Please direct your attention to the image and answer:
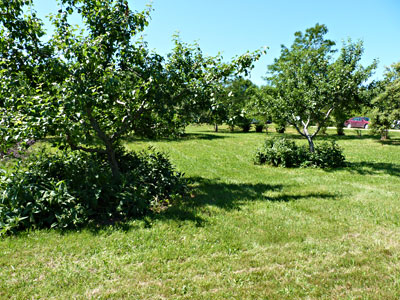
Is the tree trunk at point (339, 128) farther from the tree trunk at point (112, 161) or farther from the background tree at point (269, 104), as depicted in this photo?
the tree trunk at point (112, 161)

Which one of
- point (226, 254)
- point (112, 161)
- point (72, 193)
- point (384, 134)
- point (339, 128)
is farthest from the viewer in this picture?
point (339, 128)

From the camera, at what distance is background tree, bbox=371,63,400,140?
17484mm

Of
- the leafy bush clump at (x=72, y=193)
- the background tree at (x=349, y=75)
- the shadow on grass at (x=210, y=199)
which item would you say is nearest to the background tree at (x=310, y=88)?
the background tree at (x=349, y=75)

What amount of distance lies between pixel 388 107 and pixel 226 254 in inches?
808

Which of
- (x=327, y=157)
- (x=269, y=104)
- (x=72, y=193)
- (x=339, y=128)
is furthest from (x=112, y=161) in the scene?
(x=339, y=128)

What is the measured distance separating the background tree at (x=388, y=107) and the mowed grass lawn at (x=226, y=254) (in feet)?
46.4

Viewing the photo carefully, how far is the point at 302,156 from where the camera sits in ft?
36.6

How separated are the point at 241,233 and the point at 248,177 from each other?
464 centimetres

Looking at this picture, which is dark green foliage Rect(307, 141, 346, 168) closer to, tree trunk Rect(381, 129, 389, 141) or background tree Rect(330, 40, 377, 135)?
background tree Rect(330, 40, 377, 135)

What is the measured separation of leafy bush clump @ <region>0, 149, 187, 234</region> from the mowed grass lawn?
357 millimetres

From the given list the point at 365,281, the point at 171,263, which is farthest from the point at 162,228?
the point at 365,281

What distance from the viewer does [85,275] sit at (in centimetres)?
344

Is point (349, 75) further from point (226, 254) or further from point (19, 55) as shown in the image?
point (19, 55)

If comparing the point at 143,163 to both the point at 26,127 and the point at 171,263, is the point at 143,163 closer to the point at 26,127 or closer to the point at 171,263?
the point at 26,127
